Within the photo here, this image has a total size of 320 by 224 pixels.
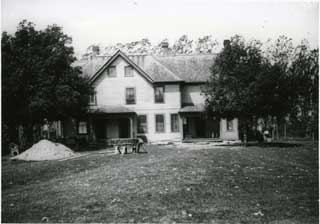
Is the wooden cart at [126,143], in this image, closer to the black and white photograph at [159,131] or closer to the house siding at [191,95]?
the black and white photograph at [159,131]

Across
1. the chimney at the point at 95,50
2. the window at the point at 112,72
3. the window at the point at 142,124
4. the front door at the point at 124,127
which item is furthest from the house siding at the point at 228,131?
the chimney at the point at 95,50

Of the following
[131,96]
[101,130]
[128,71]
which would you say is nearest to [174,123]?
[131,96]

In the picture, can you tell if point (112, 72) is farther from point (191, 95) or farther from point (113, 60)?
point (191, 95)

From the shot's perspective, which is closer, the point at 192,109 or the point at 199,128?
the point at 192,109

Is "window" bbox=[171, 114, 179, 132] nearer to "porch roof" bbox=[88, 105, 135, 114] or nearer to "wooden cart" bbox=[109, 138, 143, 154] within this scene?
"porch roof" bbox=[88, 105, 135, 114]

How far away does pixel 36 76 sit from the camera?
75.1ft

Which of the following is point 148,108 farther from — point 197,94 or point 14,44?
point 14,44

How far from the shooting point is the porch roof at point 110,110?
30.7m

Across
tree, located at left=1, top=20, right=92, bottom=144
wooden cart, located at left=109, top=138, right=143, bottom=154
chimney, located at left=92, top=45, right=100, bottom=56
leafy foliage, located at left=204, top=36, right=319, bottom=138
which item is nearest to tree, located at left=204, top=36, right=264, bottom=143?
leafy foliage, located at left=204, top=36, right=319, bottom=138

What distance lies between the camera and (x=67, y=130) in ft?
105

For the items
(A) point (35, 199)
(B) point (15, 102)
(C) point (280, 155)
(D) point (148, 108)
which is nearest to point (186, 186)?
(A) point (35, 199)

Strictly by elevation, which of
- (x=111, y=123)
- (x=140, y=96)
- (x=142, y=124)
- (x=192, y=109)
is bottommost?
(x=142, y=124)

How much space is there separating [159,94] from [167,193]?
2166 centimetres

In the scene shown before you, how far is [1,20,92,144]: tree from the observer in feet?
71.4
